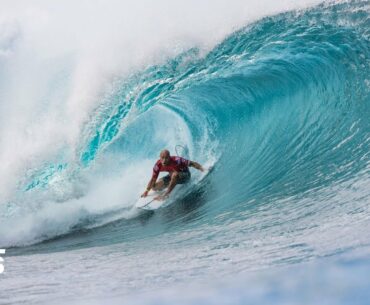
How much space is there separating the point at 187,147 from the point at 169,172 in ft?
5.48

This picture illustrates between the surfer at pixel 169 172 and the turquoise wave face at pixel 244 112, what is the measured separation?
1.00ft

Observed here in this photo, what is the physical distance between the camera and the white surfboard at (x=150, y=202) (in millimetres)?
7727

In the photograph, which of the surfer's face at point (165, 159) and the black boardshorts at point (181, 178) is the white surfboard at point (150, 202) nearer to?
the black boardshorts at point (181, 178)

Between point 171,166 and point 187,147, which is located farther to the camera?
point 187,147

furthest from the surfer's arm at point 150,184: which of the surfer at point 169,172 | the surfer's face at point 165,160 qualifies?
the surfer's face at point 165,160

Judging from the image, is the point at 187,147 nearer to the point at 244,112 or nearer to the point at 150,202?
the point at 244,112

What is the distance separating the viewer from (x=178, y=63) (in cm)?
971

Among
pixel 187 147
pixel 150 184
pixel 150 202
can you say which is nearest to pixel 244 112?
pixel 187 147

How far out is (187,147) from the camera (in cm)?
947

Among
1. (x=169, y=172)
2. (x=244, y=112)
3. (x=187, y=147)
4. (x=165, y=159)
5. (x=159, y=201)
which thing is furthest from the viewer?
(x=244, y=112)

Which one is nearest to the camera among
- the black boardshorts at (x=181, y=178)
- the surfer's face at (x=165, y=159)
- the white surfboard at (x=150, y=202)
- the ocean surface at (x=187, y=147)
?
the ocean surface at (x=187, y=147)

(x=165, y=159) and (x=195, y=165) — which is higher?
(x=165, y=159)

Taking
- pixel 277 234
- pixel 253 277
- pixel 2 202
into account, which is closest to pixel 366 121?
pixel 277 234

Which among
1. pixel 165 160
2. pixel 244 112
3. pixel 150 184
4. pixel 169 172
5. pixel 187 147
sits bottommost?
pixel 150 184
